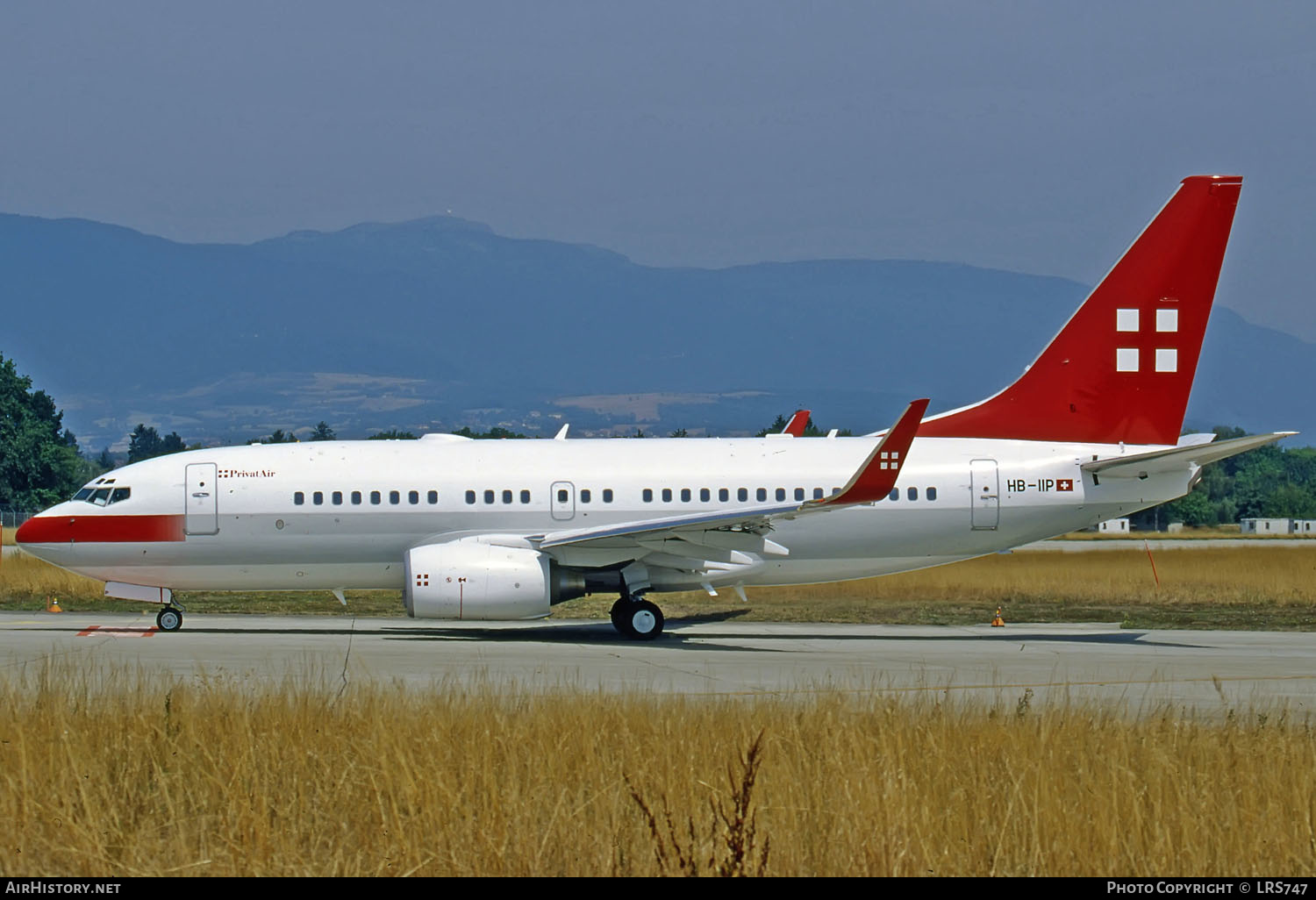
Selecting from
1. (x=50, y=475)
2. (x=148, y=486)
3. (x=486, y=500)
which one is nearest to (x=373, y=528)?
(x=486, y=500)

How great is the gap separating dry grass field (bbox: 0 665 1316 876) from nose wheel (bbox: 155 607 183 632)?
11.8 m

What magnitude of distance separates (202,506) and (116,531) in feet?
4.74

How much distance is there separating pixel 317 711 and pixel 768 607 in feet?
60.9

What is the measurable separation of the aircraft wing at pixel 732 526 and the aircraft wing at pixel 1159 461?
4278mm

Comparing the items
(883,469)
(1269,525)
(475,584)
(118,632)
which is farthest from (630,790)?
(1269,525)

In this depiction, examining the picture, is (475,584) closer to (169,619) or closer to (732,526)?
(732,526)

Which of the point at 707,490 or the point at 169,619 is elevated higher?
the point at 707,490

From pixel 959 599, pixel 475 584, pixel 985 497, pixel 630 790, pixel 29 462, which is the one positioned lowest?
pixel 630 790

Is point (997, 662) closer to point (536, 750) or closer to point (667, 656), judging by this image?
point (667, 656)

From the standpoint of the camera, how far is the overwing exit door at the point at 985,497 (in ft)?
80.4

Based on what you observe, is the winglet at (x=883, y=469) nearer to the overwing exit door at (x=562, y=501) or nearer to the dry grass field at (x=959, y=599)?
the overwing exit door at (x=562, y=501)

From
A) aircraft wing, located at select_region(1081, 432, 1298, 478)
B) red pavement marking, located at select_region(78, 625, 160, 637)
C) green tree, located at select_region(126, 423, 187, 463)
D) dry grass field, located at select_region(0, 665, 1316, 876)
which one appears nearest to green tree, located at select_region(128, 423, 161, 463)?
green tree, located at select_region(126, 423, 187, 463)

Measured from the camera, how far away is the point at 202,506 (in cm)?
2406

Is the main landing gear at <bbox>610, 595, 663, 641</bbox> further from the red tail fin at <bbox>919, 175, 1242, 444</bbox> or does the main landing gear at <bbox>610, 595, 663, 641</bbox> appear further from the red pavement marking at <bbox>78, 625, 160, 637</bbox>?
the red pavement marking at <bbox>78, 625, 160, 637</bbox>
